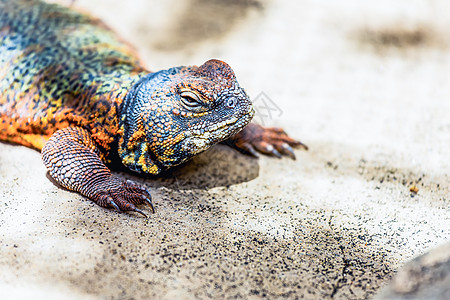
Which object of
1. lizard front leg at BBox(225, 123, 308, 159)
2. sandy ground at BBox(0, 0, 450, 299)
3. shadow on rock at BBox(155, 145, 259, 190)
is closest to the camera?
sandy ground at BBox(0, 0, 450, 299)

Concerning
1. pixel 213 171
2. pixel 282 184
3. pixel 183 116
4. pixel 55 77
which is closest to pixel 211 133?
pixel 183 116

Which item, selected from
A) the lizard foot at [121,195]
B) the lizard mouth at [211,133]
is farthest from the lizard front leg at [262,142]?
the lizard foot at [121,195]

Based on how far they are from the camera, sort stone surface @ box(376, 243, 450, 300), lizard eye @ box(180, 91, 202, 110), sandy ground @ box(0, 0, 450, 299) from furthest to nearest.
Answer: lizard eye @ box(180, 91, 202, 110) < sandy ground @ box(0, 0, 450, 299) < stone surface @ box(376, 243, 450, 300)

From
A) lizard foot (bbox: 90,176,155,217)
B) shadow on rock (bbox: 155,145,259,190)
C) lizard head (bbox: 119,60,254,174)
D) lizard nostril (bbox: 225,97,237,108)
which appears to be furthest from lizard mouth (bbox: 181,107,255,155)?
lizard foot (bbox: 90,176,155,217)

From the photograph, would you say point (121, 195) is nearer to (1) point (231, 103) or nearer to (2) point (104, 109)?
(2) point (104, 109)

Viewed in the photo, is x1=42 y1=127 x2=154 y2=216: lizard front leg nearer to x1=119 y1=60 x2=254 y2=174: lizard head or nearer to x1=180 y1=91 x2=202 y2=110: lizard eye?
x1=119 y1=60 x2=254 y2=174: lizard head

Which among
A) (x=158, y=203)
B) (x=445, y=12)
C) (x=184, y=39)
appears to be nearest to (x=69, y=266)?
(x=158, y=203)
